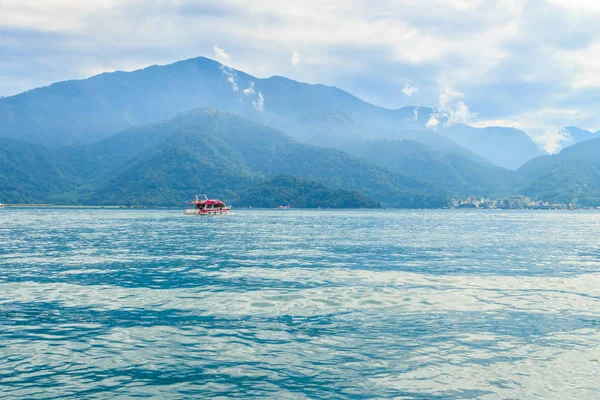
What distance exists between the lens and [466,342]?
24.4 metres

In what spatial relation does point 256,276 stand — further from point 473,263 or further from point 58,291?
point 473,263

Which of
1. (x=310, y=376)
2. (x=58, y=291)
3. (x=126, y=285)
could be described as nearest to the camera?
(x=310, y=376)

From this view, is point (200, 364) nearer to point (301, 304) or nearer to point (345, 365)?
point (345, 365)

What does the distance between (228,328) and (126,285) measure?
17.0m

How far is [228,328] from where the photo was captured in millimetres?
26984

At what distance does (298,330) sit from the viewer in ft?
87.0

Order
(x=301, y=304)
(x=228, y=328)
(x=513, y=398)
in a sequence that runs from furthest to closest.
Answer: (x=301, y=304) → (x=228, y=328) → (x=513, y=398)

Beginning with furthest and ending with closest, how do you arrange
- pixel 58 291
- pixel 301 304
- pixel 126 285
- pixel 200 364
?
pixel 126 285
pixel 58 291
pixel 301 304
pixel 200 364

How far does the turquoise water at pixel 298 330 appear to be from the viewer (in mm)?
18891

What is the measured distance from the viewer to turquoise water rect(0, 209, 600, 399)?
1889 cm

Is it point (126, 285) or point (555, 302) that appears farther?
point (126, 285)

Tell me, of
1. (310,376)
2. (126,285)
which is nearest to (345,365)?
(310,376)

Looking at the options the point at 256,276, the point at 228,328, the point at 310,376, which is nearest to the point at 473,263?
the point at 256,276

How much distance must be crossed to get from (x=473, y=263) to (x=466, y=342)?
1313 inches
